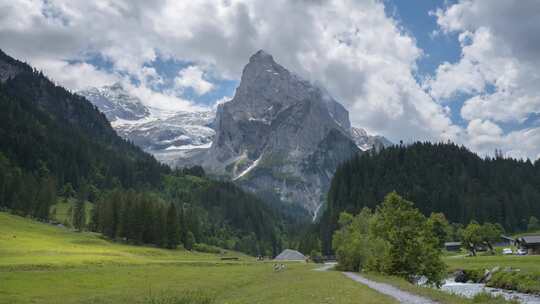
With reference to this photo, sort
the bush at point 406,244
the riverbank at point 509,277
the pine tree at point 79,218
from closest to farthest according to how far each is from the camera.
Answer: the riverbank at point 509,277
the bush at point 406,244
the pine tree at point 79,218

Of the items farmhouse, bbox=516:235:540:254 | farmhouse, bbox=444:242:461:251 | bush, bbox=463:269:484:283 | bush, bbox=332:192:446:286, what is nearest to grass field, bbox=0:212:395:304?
bush, bbox=332:192:446:286

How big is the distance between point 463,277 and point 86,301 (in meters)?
67.3

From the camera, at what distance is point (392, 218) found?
60.5 meters

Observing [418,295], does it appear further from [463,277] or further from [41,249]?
[41,249]

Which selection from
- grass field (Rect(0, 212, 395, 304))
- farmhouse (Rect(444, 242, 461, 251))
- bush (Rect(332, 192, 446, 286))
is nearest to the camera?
grass field (Rect(0, 212, 395, 304))

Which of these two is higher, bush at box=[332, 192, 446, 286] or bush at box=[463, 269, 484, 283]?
bush at box=[332, 192, 446, 286]

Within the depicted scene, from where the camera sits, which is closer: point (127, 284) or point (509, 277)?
point (127, 284)

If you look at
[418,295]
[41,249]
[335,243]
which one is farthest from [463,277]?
[41,249]

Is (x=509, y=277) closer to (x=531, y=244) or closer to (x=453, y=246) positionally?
(x=531, y=244)

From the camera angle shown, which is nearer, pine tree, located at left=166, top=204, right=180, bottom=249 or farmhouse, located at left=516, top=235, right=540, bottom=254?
farmhouse, located at left=516, top=235, right=540, bottom=254

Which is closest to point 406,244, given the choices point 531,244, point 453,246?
point 531,244

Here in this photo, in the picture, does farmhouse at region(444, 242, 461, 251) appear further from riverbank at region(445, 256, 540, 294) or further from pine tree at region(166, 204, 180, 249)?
pine tree at region(166, 204, 180, 249)

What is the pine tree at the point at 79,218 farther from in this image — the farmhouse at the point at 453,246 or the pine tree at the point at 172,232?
the farmhouse at the point at 453,246

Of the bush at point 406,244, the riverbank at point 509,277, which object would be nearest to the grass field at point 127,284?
the bush at point 406,244
